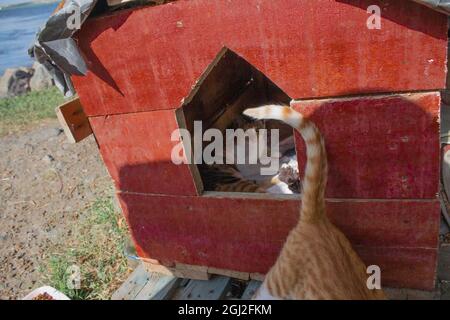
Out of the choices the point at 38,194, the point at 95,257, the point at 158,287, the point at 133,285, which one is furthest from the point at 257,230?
the point at 38,194

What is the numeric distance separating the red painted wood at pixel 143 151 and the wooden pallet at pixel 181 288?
771mm

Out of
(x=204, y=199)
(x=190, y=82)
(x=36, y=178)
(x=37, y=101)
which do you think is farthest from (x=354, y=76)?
(x=37, y=101)

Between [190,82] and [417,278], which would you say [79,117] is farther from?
[417,278]

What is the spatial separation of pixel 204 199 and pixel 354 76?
1.25 meters

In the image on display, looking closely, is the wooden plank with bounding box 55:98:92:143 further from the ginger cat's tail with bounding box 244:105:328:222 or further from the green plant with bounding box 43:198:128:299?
the ginger cat's tail with bounding box 244:105:328:222

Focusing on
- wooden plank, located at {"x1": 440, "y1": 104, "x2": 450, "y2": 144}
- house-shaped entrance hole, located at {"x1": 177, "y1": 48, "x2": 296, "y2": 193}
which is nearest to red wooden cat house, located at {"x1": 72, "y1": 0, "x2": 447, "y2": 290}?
house-shaped entrance hole, located at {"x1": 177, "y1": 48, "x2": 296, "y2": 193}

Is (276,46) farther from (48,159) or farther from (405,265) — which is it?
(48,159)

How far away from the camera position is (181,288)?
2939mm

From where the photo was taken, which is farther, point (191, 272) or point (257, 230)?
point (191, 272)

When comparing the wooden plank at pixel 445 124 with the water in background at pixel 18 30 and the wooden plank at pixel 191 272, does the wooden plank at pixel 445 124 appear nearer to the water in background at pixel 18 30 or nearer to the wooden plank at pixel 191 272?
the wooden plank at pixel 191 272

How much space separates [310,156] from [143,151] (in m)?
1.20

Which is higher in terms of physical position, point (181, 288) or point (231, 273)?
point (231, 273)

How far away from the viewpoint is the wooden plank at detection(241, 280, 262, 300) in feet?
8.60

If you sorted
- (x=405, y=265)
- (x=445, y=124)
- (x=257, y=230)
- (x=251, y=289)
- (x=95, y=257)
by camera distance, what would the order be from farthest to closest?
(x=95, y=257), (x=445, y=124), (x=251, y=289), (x=257, y=230), (x=405, y=265)
